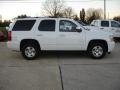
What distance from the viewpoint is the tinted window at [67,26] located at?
11562 mm

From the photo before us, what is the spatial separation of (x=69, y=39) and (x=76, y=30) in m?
0.50

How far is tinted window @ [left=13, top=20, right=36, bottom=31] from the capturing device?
38.5ft

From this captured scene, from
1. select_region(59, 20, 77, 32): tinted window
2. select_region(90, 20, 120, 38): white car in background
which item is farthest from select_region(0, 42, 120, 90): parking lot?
select_region(90, 20, 120, 38): white car in background

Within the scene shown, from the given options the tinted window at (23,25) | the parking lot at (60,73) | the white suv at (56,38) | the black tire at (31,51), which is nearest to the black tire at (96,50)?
the white suv at (56,38)

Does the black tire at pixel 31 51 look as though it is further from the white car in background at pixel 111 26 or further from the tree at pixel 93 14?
the tree at pixel 93 14

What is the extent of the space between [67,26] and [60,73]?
3.31m

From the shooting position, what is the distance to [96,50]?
11.7 metres

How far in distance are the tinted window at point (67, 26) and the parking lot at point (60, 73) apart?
1.32 metres


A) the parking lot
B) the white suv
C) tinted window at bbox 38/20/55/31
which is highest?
tinted window at bbox 38/20/55/31

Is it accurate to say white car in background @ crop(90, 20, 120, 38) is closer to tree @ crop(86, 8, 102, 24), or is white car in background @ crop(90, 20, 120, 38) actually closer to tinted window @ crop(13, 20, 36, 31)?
tinted window @ crop(13, 20, 36, 31)

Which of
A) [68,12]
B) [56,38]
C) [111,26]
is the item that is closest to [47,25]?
[56,38]

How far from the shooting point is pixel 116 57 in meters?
12.1

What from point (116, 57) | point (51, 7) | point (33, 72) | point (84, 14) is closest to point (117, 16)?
point (84, 14)

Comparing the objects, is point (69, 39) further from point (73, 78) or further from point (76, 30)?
point (73, 78)
